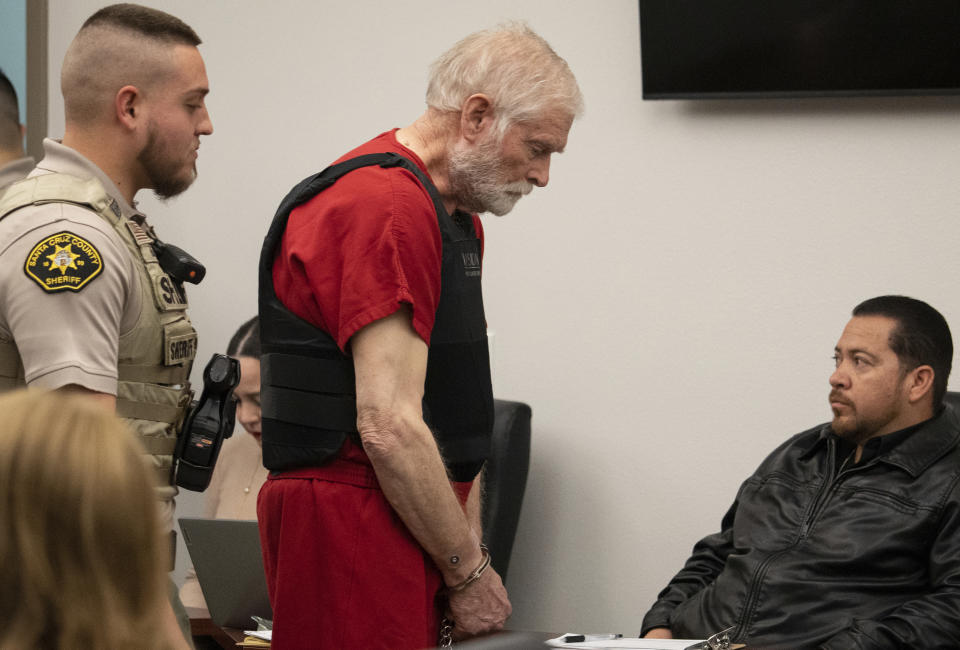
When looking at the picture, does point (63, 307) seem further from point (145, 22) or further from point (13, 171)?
point (13, 171)

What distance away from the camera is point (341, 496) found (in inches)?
68.1

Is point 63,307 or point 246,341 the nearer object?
point 63,307

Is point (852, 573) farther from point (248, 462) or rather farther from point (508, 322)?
point (248, 462)

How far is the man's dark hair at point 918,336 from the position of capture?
8.46 ft

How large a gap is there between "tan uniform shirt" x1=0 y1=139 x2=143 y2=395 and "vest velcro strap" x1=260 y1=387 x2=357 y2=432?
27cm

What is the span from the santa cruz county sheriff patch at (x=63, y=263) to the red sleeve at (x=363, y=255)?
289 millimetres

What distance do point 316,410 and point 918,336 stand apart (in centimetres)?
149

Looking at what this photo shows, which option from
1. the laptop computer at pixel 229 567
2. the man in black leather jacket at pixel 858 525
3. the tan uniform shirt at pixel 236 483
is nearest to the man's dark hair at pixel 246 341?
the tan uniform shirt at pixel 236 483

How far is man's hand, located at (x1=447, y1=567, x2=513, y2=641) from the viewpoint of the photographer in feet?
5.86

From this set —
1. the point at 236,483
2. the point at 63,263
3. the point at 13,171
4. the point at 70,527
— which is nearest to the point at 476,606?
the point at 63,263

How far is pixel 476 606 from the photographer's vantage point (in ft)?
5.88

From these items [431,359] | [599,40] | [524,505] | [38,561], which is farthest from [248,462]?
[38,561]

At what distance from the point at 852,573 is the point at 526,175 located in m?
1.13

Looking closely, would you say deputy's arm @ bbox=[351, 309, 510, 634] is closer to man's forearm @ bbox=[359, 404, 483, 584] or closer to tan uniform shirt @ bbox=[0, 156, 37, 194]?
man's forearm @ bbox=[359, 404, 483, 584]
